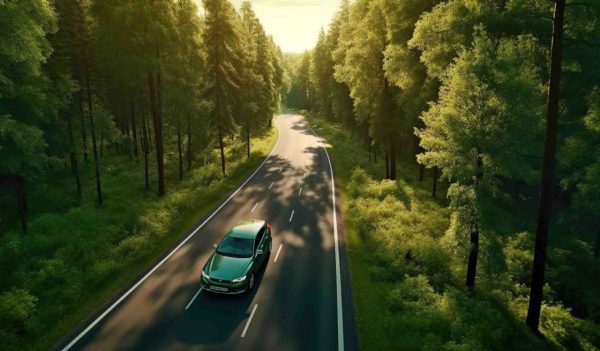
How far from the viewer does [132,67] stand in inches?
881

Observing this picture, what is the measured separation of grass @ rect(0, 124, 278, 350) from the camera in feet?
40.5

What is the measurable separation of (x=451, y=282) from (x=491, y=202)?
4005mm

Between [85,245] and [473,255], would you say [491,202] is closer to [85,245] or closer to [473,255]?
[473,255]

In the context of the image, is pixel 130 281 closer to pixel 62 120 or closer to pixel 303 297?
pixel 303 297

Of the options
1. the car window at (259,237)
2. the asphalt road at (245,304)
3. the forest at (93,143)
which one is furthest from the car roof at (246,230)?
the forest at (93,143)

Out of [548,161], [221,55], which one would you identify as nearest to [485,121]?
[548,161]

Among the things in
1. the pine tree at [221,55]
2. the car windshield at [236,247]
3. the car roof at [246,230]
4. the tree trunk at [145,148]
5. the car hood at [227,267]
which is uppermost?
the pine tree at [221,55]

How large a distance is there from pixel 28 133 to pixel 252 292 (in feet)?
35.1

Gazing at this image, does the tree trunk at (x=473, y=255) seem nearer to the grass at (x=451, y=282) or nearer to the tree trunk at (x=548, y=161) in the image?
the grass at (x=451, y=282)

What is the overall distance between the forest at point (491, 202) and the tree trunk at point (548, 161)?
0.03 meters

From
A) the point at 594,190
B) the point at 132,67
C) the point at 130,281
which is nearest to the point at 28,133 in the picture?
the point at 130,281

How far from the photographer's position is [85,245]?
17.5 meters

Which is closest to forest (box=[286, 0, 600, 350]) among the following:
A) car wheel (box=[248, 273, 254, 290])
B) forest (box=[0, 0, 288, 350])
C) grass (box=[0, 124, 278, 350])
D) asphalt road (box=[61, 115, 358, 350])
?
asphalt road (box=[61, 115, 358, 350])

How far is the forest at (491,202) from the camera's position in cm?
1216
